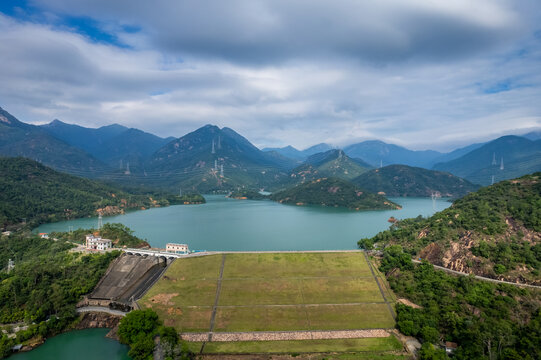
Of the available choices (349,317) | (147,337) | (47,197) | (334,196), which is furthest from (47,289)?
(334,196)

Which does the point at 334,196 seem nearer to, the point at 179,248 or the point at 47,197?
the point at 179,248

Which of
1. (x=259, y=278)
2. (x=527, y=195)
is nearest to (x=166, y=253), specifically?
(x=259, y=278)

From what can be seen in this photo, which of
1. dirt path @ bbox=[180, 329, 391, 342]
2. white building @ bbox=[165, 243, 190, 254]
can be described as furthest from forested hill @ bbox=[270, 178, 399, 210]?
dirt path @ bbox=[180, 329, 391, 342]

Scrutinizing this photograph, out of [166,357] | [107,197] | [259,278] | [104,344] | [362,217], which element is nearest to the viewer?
[166,357]

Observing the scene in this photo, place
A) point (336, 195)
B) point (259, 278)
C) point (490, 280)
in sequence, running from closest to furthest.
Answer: point (490, 280), point (259, 278), point (336, 195)

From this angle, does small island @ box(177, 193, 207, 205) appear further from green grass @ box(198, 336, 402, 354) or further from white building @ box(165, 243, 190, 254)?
green grass @ box(198, 336, 402, 354)

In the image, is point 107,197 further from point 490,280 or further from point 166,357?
point 490,280
